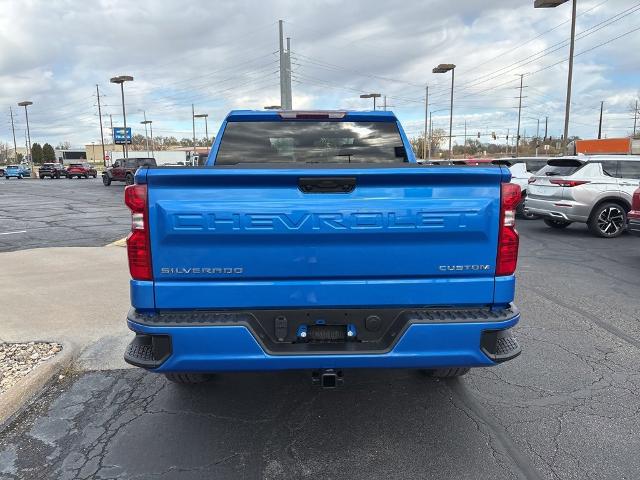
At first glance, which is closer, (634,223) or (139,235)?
(139,235)

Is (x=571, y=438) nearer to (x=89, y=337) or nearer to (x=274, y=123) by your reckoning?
(x=274, y=123)

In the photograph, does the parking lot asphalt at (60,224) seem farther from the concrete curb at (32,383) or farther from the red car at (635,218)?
the red car at (635,218)

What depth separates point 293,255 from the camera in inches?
104

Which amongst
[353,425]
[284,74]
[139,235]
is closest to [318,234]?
[139,235]

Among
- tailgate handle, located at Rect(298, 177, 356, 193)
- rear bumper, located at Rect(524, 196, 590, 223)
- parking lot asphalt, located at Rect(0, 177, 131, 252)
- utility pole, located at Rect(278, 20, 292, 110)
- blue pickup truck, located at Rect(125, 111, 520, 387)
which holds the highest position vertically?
utility pole, located at Rect(278, 20, 292, 110)

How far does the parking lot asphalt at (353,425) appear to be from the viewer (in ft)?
9.49

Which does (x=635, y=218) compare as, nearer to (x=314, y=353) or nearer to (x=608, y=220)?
(x=608, y=220)

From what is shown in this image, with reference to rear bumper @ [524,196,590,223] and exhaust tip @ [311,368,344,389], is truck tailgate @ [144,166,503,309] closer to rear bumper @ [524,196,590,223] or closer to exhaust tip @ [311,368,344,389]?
exhaust tip @ [311,368,344,389]

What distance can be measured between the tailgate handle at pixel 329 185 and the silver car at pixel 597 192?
33.3 feet

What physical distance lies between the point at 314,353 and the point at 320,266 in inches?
19.2

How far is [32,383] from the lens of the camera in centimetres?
383

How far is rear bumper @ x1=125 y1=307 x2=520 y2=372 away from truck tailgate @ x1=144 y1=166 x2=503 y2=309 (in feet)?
0.49

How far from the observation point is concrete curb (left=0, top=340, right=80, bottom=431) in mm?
3499

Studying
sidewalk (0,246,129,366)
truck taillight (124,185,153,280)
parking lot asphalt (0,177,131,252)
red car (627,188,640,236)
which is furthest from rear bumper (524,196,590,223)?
truck taillight (124,185,153,280)
